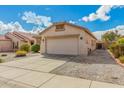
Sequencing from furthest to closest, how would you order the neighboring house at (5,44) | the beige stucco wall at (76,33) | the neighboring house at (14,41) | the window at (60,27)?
the neighboring house at (5,44) < the neighboring house at (14,41) < the window at (60,27) < the beige stucco wall at (76,33)

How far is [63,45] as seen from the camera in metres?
13.3

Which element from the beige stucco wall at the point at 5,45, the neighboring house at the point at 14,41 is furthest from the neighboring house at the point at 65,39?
the beige stucco wall at the point at 5,45

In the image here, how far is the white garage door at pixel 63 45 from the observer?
12.6 m

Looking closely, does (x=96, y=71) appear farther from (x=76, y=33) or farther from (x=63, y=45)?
(x=63, y=45)

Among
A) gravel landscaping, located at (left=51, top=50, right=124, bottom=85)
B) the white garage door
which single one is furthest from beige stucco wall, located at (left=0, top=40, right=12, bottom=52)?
gravel landscaping, located at (left=51, top=50, right=124, bottom=85)

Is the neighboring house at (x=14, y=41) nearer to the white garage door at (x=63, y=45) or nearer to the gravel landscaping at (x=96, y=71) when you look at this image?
the white garage door at (x=63, y=45)

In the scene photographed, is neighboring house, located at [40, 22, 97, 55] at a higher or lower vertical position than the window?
lower

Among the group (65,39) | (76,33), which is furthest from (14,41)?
(76,33)

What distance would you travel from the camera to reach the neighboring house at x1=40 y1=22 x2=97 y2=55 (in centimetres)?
1231

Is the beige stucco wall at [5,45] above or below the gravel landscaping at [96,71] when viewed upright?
above

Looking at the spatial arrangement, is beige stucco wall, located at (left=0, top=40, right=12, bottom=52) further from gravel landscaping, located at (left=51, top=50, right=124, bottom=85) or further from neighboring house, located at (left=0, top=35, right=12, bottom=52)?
gravel landscaping, located at (left=51, top=50, right=124, bottom=85)

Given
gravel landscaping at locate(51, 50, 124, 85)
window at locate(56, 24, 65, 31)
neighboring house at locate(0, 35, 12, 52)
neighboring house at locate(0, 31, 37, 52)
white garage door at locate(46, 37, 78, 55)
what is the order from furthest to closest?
neighboring house at locate(0, 35, 12, 52) < neighboring house at locate(0, 31, 37, 52) < window at locate(56, 24, 65, 31) < white garage door at locate(46, 37, 78, 55) < gravel landscaping at locate(51, 50, 124, 85)

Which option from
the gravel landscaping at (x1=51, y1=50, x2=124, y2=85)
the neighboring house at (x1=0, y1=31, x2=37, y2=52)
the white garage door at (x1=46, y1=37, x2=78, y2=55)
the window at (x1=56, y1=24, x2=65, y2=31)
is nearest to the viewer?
the gravel landscaping at (x1=51, y1=50, x2=124, y2=85)
